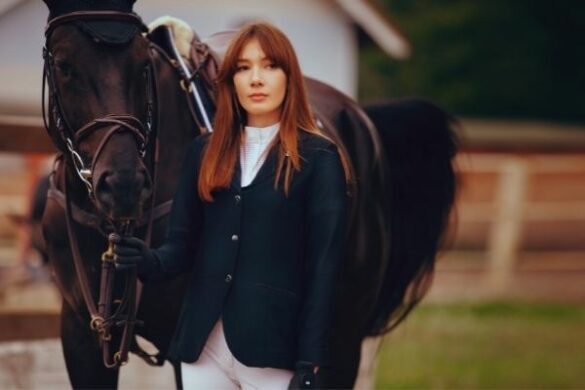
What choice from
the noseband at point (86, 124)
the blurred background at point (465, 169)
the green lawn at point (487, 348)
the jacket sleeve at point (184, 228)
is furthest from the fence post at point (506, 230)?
the jacket sleeve at point (184, 228)

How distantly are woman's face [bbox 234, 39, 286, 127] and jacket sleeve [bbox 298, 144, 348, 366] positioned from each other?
206 mm

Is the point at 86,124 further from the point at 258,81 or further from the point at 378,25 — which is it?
the point at 378,25

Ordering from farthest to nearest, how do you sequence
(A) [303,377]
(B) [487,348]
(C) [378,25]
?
(C) [378,25] → (B) [487,348] → (A) [303,377]

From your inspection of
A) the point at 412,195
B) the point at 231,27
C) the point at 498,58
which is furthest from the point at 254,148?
the point at 498,58

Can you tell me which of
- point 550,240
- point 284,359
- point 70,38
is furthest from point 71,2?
point 550,240

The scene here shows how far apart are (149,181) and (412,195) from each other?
242 centimetres

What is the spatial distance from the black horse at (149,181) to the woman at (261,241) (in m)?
0.23

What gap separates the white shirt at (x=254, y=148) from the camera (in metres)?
3.83

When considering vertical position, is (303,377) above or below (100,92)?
below

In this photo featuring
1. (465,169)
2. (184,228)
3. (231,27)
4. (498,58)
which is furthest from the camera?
(498,58)

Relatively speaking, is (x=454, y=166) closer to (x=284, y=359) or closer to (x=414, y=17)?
(x=284, y=359)

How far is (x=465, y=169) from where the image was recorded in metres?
12.6

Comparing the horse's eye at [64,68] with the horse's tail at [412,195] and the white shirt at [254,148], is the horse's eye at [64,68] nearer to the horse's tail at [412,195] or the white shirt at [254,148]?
the white shirt at [254,148]

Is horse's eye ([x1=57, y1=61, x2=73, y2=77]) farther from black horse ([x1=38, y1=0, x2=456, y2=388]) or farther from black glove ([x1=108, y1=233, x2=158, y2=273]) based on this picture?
black glove ([x1=108, y1=233, x2=158, y2=273])
